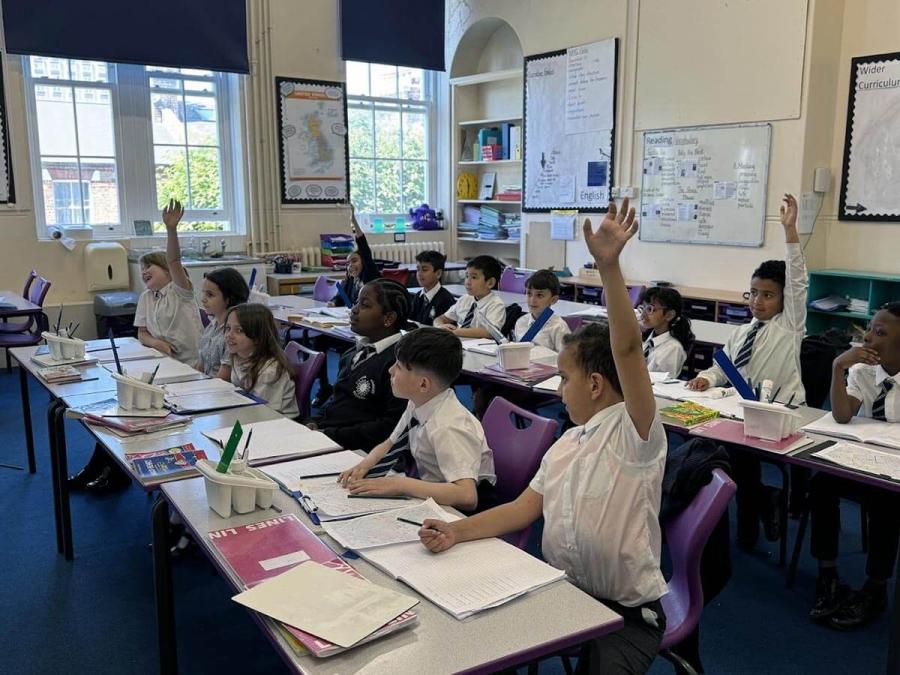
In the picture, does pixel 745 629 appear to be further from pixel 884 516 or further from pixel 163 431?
pixel 163 431

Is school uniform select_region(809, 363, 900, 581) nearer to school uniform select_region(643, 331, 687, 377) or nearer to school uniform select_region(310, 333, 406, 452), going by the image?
school uniform select_region(643, 331, 687, 377)

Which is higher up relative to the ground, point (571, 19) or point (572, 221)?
point (571, 19)

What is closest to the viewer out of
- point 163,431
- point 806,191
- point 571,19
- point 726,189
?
point 163,431

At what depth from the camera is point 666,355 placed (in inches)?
130

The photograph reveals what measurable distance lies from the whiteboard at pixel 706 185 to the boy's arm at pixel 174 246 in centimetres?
404

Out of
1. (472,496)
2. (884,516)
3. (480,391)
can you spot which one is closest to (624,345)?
(472,496)

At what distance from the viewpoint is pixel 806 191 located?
550cm

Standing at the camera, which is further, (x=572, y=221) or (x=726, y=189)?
(x=572, y=221)

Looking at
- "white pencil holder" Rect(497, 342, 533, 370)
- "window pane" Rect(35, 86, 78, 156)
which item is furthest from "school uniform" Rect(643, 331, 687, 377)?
"window pane" Rect(35, 86, 78, 156)

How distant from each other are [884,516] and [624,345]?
1.50m

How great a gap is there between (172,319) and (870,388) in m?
3.15

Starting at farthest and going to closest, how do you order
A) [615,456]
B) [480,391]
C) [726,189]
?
[726,189], [480,391], [615,456]

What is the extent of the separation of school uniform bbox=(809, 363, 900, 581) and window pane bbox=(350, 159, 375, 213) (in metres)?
6.22

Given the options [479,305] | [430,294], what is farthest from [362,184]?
[479,305]
